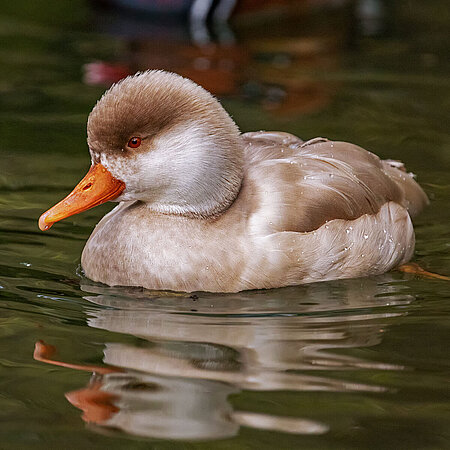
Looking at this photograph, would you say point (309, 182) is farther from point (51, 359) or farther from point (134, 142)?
point (51, 359)

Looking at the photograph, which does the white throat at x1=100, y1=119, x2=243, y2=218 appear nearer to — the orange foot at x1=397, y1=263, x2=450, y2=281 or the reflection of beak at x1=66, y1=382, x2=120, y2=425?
the orange foot at x1=397, y1=263, x2=450, y2=281

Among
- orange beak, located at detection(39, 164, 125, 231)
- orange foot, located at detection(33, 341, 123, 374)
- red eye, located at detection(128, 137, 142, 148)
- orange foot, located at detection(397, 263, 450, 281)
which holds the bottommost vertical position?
orange foot, located at detection(397, 263, 450, 281)

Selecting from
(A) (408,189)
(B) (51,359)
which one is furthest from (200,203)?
(A) (408,189)

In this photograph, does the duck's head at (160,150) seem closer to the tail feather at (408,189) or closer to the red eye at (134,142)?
the red eye at (134,142)

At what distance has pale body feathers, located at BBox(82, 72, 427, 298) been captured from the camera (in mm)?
5500

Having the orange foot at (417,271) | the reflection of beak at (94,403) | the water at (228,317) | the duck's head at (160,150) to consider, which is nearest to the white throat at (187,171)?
the duck's head at (160,150)

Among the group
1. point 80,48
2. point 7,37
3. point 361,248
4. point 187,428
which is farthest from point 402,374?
point 7,37

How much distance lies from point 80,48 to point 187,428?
6.72 m

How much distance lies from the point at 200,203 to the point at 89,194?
1.99 ft

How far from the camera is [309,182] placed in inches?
228

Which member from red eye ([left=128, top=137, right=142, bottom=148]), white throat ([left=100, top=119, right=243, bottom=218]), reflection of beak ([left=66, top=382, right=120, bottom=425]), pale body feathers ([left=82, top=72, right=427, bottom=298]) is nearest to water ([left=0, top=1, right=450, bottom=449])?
reflection of beak ([left=66, top=382, right=120, bottom=425])

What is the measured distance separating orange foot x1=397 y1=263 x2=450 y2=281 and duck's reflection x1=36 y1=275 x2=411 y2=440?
21 cm

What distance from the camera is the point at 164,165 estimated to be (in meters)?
5.50

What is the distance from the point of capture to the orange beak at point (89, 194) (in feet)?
18.1
